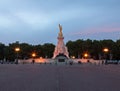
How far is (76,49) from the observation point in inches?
5512

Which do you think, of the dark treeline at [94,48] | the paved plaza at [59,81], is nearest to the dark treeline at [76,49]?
the dark treeline at [94,48]

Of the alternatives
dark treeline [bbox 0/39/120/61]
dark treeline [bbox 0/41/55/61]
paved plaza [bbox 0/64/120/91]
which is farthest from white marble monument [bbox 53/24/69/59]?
paved plaza [bbox 0/64/120/91]

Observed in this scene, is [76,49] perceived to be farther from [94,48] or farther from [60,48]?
[60,48]

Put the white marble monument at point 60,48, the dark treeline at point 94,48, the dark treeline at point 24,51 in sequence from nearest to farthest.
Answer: the white marble monument at point 60,48
the dark treeline at point 94,48
the dark treeline at point 24,51

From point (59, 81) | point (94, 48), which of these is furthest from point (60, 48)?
point (59, 81)

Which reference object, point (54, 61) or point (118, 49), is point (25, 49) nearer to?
point (118, 49)

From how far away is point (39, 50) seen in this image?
14262cm

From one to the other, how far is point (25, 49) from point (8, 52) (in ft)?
38.2

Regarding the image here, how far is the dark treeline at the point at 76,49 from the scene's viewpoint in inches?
5026

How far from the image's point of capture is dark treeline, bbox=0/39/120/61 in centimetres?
12766

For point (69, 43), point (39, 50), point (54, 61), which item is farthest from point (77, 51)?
point (54, 61)

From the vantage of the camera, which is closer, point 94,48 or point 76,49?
point 94,48

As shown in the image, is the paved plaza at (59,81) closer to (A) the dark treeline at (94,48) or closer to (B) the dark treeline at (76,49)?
(B) the dark treeline at (76,49)

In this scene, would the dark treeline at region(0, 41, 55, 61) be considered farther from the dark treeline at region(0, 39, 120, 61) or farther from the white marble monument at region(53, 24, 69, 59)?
the white marble monument at region(53, 24, 69, 59)
